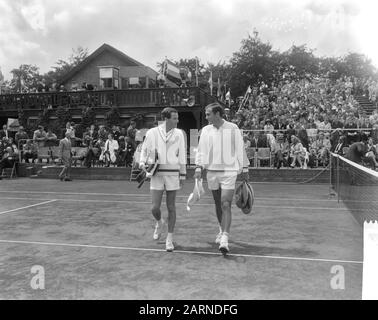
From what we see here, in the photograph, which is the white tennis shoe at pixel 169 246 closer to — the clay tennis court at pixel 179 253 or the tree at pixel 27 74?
the clay tennis court at pixel 179 253

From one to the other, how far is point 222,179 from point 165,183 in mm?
827

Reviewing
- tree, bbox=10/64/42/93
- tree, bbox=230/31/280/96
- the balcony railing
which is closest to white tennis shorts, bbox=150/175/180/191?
the balcony railing

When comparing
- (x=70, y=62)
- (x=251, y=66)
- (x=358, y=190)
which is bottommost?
(x=358, y=190)

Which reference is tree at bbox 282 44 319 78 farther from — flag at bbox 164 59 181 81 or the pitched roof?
flag at bbox 164 59 181 81

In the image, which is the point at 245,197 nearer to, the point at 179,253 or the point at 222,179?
the point at 222,179

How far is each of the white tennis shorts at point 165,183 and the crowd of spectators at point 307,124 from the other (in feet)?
37.4

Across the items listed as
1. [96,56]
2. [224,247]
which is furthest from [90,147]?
[96,56]

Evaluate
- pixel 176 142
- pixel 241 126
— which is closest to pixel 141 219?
pixel 176 142

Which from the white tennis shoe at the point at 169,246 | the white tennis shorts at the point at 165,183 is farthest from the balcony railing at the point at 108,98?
the white tennis shoe at the point at 169,246

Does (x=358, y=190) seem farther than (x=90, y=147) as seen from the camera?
No

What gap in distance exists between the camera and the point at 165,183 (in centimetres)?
652

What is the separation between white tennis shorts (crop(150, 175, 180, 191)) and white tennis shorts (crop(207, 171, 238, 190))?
50 cm

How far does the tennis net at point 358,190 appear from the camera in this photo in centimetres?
754
